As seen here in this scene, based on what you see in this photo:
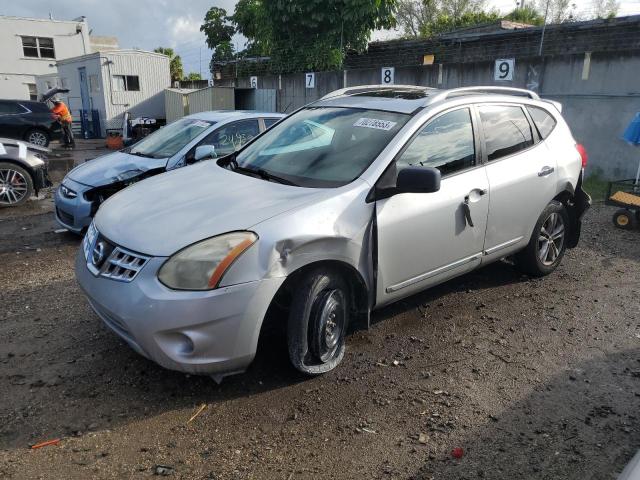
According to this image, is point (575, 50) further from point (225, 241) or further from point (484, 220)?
point (225, 241)

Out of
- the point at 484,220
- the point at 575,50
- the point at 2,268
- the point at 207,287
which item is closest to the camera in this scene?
the point at 207,287

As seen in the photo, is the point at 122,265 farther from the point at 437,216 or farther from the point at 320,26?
the point at 320,26

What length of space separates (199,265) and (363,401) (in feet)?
4.24

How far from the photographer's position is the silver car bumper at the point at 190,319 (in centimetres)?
274

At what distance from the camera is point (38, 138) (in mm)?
16953

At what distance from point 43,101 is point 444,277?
18449 millimetres

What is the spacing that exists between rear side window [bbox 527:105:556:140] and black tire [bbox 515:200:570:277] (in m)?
0.66

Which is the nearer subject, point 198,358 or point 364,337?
point 198,358

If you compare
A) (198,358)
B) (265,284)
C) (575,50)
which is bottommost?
(198,358)

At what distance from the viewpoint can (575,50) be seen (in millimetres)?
11211

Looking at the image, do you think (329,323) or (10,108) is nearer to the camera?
(329,323)

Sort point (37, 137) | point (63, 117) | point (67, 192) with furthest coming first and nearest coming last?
point (63, 117)
point (37, 137)
point (67, 192)

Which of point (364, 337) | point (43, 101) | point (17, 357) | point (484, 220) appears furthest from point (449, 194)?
point (43, 101)

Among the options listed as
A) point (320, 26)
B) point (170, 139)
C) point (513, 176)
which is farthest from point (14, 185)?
point (320, 26)
